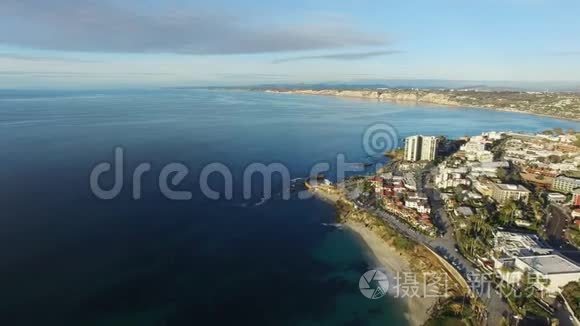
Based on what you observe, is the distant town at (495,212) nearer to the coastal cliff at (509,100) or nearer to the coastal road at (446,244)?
the coastal road at (446,244)

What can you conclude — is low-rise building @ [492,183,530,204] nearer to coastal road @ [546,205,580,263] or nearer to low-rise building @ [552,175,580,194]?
coastal road @ [546,205,580,263]

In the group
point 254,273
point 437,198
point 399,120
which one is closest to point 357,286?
point 254,273

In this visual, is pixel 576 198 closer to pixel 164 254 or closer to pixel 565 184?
pixel 565 184

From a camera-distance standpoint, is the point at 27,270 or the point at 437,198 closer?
the point at 27,270

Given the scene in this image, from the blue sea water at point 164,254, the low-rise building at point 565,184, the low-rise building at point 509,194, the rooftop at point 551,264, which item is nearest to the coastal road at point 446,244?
the rooftop at point 551,264

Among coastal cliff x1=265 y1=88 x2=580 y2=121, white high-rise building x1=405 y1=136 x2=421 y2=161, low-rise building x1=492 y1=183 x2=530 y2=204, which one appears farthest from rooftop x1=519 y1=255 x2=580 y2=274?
coastal cliff x1=265 y1=88 x2=580 y2=121

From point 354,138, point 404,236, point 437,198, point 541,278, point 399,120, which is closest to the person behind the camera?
point 541,278

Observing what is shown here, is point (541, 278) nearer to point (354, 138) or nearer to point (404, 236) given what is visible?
point (404, 236)
